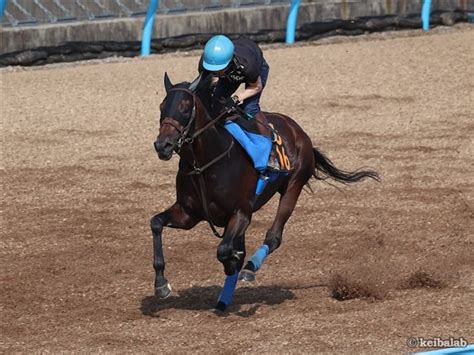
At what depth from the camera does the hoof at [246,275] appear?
26.2 feet

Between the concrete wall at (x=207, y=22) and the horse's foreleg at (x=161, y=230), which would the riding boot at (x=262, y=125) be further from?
the concrete wall at (x=207, y=22)

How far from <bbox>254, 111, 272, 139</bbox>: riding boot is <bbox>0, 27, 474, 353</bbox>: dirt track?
1.22m

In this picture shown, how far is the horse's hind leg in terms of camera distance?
26.4ft

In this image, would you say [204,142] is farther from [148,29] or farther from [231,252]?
[148,29]

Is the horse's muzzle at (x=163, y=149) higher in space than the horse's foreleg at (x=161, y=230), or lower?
higher

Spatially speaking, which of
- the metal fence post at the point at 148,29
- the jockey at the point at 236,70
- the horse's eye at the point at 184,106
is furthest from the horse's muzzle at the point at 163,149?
the metal fence post at the point at 148,29

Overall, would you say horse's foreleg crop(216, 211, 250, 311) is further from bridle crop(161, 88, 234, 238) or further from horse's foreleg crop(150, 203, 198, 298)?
horse's foreleg crop(150, 203, 198, 298)

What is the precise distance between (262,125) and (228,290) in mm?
1304

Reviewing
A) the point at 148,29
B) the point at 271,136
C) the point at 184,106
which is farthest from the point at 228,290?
the point at 148,29

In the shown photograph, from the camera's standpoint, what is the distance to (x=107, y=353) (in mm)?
7188

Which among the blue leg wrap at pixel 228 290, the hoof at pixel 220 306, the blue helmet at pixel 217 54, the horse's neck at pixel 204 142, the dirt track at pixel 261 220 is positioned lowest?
the dirt track at pixel 261 220

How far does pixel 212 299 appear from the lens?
856 centimetres

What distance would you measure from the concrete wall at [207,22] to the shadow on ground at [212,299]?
33.1 feet

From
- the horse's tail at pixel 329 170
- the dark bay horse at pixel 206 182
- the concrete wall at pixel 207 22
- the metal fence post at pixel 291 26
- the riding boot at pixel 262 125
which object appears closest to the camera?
the dark bay horse at pixel 206 182
